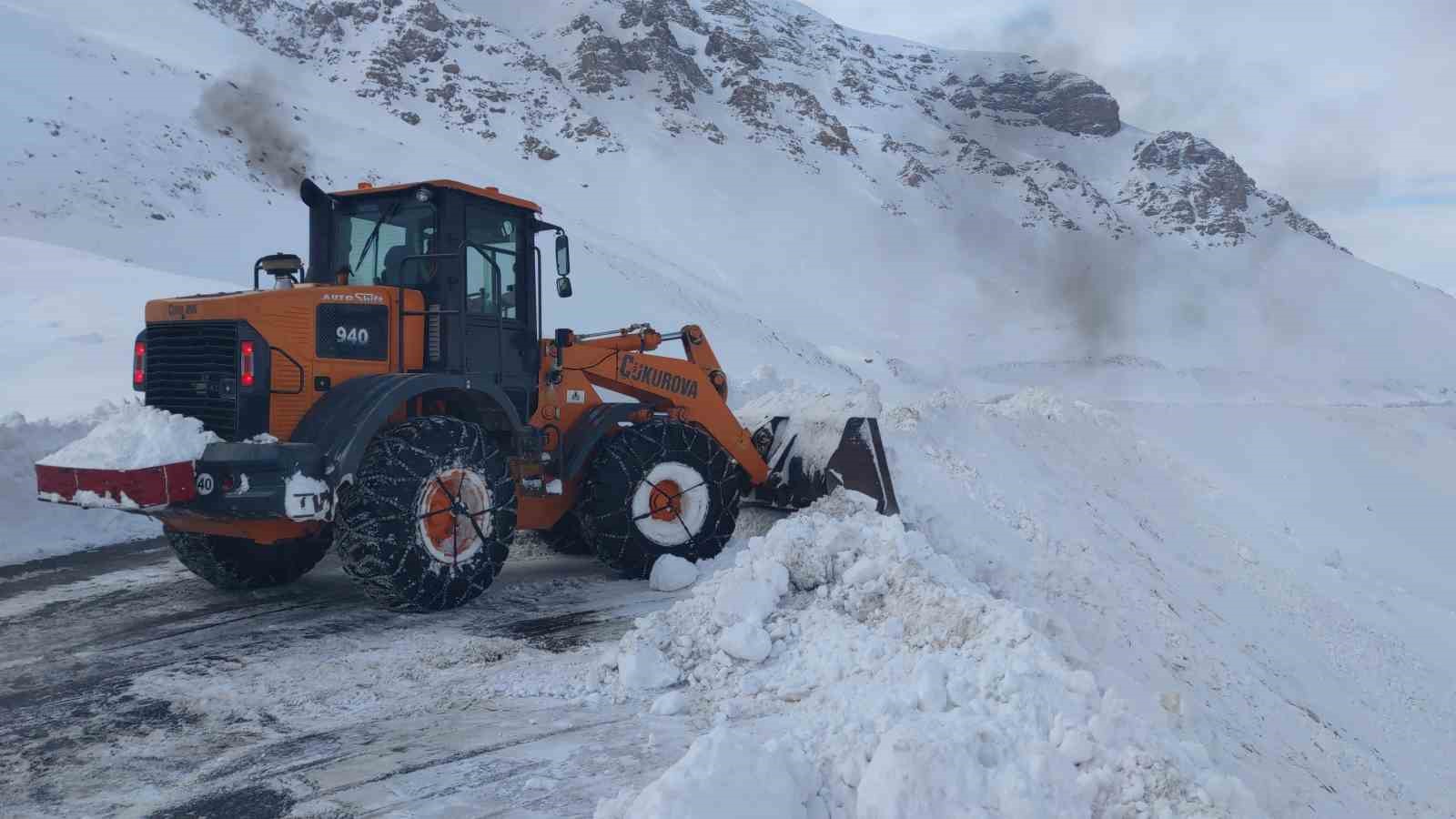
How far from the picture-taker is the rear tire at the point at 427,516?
18.4 feet

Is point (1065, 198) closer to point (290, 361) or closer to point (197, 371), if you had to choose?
point (290, 361)

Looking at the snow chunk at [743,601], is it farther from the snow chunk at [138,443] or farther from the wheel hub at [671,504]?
the snow chunk at [138,443]

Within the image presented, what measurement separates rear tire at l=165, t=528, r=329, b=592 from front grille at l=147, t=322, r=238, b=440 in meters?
1.08

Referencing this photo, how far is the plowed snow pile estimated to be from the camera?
334cm

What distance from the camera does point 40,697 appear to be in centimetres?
479

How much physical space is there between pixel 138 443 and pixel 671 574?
328 cm

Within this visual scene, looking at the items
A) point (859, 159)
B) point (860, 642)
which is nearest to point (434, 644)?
point (860, 642)

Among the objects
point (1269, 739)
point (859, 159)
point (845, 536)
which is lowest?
point (1269, 739)

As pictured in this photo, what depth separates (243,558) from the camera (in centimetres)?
673

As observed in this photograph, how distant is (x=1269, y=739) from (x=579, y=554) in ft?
17.2

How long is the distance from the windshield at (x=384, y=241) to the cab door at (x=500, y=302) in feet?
0.94

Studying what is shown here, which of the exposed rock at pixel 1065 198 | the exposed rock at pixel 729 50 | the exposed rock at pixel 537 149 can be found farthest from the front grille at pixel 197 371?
the exposed rock at pixel 729 50

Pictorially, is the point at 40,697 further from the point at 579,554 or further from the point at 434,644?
the point at 579,554

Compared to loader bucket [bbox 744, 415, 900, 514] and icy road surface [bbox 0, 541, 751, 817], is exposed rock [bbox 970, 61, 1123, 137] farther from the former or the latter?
icy road surface [bbox 0, 541, 751, 817]
